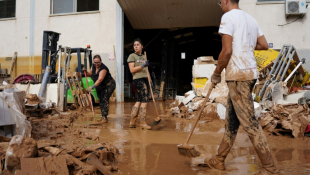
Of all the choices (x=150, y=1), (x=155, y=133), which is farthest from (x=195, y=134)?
(x=150, y=1)

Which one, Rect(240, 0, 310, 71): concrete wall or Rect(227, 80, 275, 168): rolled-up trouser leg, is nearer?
Rect(227, 80, 275, 168): rolled-up trouser leg

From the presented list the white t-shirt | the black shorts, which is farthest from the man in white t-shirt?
the black shorts

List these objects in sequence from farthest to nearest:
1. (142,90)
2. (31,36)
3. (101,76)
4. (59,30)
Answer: (31,36) < (59,30) < (101,76) < (142,90)

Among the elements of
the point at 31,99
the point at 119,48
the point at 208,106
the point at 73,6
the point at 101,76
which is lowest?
the point at 208,106

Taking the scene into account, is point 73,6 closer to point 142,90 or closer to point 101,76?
point 101,76

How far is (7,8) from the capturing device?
47.8 feet

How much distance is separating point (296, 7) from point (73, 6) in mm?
10594

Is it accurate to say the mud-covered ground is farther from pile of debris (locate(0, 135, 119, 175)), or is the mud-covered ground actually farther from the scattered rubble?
the scattered rubble

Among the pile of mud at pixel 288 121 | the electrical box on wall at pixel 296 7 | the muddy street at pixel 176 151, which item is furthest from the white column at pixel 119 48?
the pile of mud at pixel 288 121

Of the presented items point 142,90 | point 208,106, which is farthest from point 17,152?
point 208,106

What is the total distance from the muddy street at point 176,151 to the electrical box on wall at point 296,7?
26.3ft

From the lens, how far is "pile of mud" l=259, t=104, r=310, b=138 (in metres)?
4.59

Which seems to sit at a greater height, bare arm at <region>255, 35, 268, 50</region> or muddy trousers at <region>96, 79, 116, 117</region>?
bare arm at <region>255, 35, 268, 50</region>

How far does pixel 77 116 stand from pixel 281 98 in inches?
219
